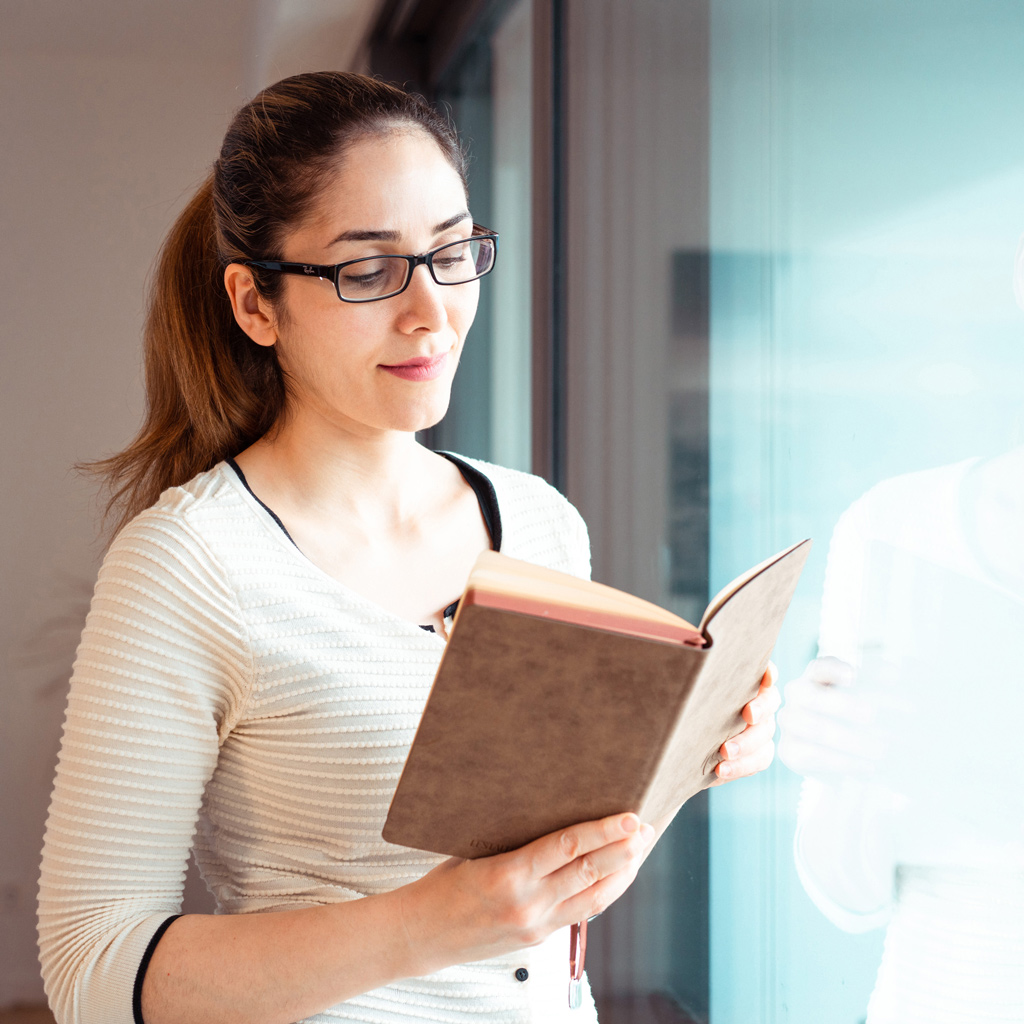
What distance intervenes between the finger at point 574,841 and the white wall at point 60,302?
2.27 metres

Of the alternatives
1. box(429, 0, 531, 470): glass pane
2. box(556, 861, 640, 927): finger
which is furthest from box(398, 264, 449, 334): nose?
box(429, 0, 531, 470): glass pane

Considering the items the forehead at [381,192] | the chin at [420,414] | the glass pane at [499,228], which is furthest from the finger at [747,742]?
the glass pane at [499,228]

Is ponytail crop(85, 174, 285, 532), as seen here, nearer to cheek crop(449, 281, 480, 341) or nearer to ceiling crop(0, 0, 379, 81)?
cheek crop(449, 281, 480, 341)

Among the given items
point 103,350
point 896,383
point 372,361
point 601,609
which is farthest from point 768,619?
point 103,350

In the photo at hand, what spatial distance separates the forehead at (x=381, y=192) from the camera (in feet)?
2.71

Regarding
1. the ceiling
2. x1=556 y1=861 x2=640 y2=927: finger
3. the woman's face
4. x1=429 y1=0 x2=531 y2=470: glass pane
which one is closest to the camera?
x1=556 y1=861 x2=640 y2=927: finger

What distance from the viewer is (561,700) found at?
537 millimetres

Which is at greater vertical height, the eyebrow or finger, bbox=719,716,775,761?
the eyebrow

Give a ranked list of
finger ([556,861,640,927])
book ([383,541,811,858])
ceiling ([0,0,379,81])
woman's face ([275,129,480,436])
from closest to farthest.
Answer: book ([383,541,811,858])
finger ([556,861,640,927])
woman's face ([275,129,480,436])
ceiling ([0,0,379,81])

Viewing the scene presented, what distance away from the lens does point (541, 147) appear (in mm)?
1785

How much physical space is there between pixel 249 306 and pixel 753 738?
0.57 m

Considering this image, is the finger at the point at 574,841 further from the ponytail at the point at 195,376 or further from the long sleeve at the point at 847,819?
the ponytail at the point at 195,376

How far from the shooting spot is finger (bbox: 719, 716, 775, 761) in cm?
73

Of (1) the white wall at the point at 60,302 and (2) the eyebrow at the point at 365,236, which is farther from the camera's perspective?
(1) the white wall at the point at 60,302
